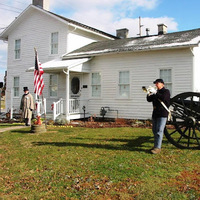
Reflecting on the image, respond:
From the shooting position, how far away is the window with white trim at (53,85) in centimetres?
1698

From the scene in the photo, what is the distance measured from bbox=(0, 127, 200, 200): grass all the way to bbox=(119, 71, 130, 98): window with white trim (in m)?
6.53

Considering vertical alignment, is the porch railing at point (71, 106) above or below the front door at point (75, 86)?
below

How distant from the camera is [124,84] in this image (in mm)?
14102

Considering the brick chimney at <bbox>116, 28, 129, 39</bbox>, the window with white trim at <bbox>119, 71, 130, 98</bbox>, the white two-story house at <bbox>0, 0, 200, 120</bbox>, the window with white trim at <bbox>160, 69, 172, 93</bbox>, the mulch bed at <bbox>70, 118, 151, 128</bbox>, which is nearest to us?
the mulch bed at <bbox>70, 118, 151, 128</bbox>

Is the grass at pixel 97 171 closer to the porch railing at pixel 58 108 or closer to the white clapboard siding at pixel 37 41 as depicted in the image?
the porch railing at pixel 58 108

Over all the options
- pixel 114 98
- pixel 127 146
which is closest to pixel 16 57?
pixel 114 98

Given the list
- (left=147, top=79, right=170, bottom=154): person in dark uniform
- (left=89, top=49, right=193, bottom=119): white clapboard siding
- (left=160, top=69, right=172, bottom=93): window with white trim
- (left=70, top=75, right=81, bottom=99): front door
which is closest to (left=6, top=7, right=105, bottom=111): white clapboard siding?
(left=70, top=75, right=81, bottom=99): front door

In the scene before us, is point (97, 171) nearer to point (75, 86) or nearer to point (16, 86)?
point (75, 86)

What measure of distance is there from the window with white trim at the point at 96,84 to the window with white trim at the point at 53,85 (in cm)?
313

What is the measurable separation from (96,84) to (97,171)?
10374mm

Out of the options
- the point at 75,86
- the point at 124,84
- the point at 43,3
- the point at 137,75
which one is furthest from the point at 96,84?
the point at 43,3

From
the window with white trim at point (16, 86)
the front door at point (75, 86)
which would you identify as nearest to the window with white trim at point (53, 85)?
the front door at point (75, 86)

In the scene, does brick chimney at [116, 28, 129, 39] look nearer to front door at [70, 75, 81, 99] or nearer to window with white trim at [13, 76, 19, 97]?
front door at [70, 75, 81, 99]

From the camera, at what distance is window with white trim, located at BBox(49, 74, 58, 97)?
17.0m
